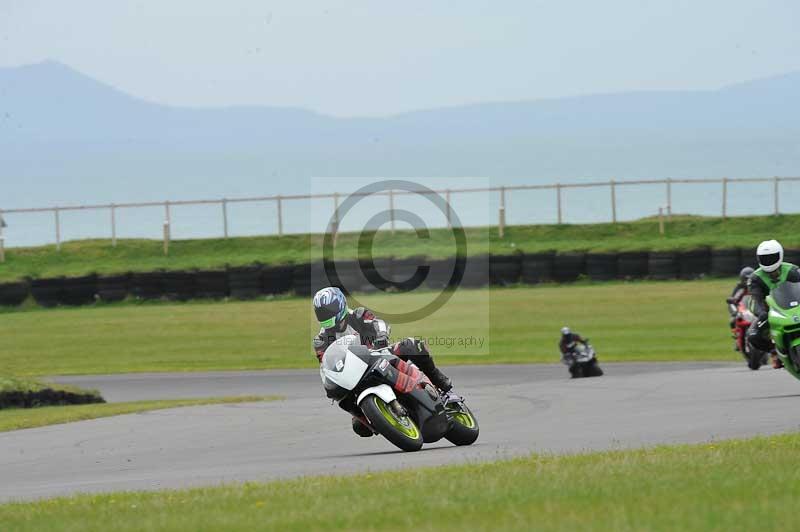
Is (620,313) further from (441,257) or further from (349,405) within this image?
(349,405)

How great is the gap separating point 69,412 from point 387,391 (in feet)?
26.9

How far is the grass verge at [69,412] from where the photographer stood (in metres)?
16.6

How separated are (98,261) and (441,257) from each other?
12831 millimetres

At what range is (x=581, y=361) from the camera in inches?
871

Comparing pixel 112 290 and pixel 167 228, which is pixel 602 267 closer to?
pixel 112 290

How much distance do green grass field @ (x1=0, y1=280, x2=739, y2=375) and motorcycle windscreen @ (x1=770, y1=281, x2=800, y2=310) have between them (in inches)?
458

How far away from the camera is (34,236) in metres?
48.5

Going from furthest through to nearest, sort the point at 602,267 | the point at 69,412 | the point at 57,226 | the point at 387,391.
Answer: the point at 57,226 → the point at 602,267 → the point at 69,412 → the point at 387,391

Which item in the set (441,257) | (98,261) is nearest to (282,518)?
(441,257)

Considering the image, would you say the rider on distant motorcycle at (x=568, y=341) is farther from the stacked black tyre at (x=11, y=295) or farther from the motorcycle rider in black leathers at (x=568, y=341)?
the stacked black tyre at (x=11, y=295)

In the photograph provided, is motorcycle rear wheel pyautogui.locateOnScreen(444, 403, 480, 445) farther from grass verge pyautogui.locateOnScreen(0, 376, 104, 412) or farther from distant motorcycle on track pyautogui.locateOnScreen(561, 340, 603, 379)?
distant motorcycle on track pyautogui.locateOnScreen(561, 340, 603, 379)

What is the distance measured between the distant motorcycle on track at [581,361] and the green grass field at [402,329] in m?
3.67

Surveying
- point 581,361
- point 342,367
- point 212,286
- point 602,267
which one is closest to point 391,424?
point 342,367

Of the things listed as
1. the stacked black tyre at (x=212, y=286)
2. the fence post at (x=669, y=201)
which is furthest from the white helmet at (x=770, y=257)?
the fence post at (x=669, y=201)
